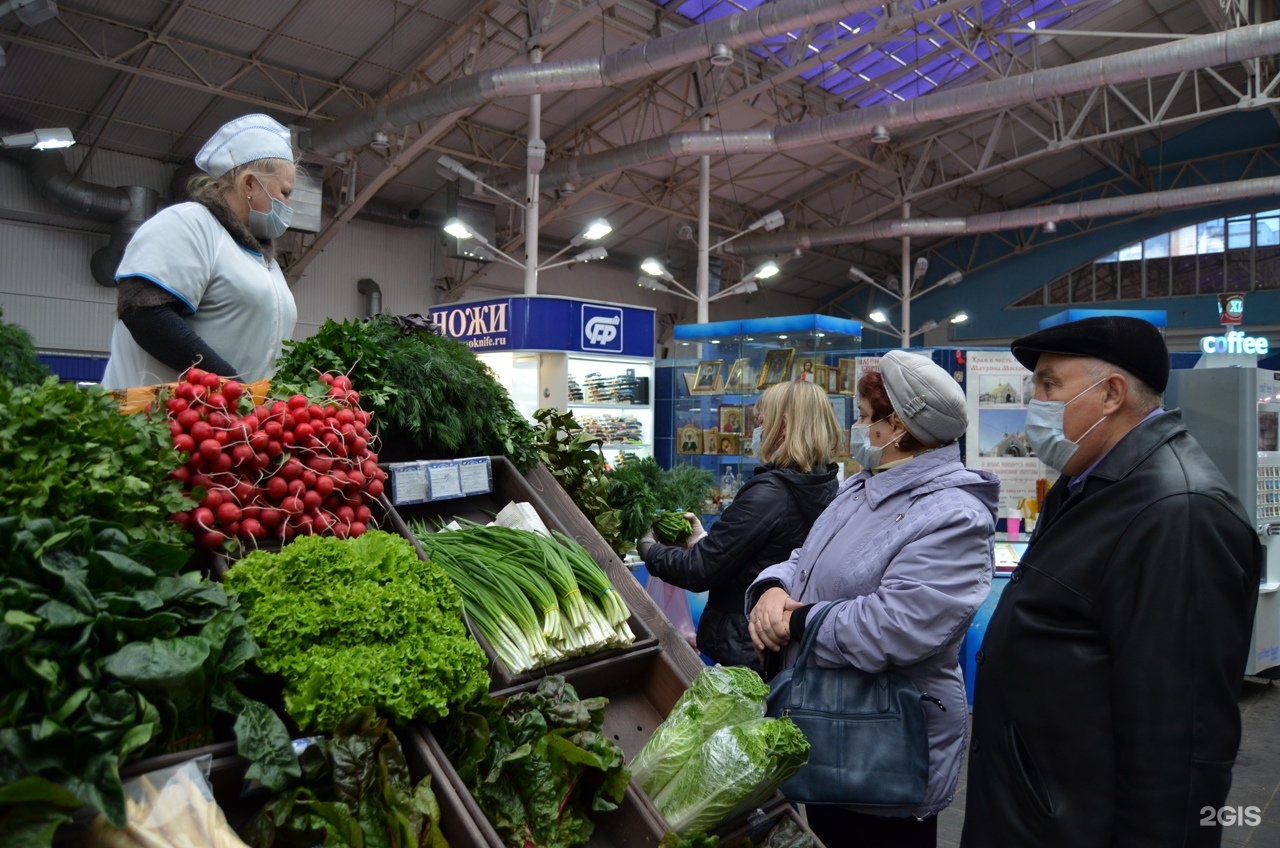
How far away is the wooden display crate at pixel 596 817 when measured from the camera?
1.37 meters

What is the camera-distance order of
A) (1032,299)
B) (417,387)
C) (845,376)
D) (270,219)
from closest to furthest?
(270,219) < (417,387) < (845,376) < (1032,299)

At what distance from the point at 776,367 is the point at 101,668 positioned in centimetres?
728

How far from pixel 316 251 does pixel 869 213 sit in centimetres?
1238

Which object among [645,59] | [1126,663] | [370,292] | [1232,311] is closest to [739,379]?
[645,59]

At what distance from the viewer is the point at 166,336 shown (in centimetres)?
186

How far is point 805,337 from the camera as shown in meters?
8.12

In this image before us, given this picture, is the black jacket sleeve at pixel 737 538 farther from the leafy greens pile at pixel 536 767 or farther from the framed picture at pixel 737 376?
the framed picture at pixel 737 376

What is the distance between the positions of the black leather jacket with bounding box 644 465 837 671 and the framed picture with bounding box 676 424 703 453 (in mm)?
5834

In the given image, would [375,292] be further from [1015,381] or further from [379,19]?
[1015,381]

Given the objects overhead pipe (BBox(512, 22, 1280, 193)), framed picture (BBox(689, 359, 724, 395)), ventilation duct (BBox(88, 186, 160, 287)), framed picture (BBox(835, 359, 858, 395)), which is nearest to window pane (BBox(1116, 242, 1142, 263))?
overhead pipe (BBox(512, 22, 1280, 193))

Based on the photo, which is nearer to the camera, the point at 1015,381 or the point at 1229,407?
the point at 1229,407

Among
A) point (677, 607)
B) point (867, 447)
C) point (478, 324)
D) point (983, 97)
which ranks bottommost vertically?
point (677, 607)

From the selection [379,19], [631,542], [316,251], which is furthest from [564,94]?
[631,542]

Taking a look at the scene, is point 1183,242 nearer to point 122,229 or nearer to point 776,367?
point 776,367
